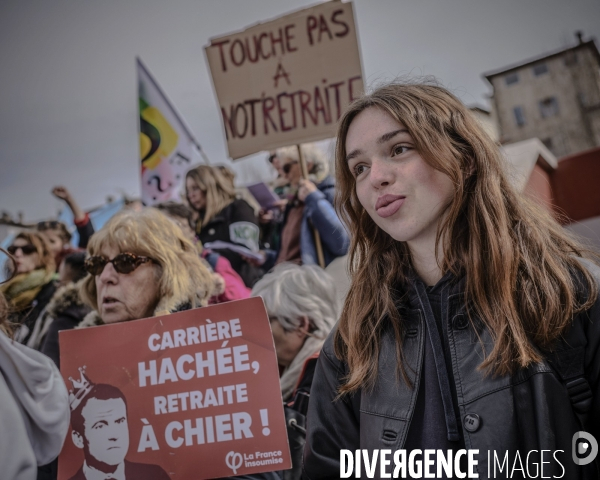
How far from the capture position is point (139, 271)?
253 cm

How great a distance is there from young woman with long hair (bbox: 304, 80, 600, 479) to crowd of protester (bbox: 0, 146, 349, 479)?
77 centimetres

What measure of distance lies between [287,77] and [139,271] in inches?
63.1

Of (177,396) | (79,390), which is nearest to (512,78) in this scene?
(177,396)

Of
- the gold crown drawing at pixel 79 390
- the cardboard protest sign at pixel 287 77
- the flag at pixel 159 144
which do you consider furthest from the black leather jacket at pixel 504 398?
the flag at pixel 159 144

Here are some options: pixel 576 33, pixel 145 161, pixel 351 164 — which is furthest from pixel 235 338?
pixel 576 33

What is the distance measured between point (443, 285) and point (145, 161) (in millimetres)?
2845

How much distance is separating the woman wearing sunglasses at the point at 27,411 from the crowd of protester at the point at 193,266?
27 millimetres

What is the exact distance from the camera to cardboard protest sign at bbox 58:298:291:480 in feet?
6.61

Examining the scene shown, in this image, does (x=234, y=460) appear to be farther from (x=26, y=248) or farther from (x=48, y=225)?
(x=48, y=225)

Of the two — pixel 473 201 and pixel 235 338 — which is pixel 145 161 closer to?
pixel 235 338

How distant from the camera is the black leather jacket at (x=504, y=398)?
126cm

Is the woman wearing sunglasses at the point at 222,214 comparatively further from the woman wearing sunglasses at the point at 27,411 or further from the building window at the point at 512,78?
the building window at the point at 512,78

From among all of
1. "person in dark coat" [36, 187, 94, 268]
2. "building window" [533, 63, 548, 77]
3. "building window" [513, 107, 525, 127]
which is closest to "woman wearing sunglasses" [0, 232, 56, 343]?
"person in dark coat" [36, 187, 94, 268]

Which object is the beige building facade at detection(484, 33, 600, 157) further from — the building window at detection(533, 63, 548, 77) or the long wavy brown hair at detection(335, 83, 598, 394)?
the long wavy brown hair at detection(335, 83, 598, 394)
